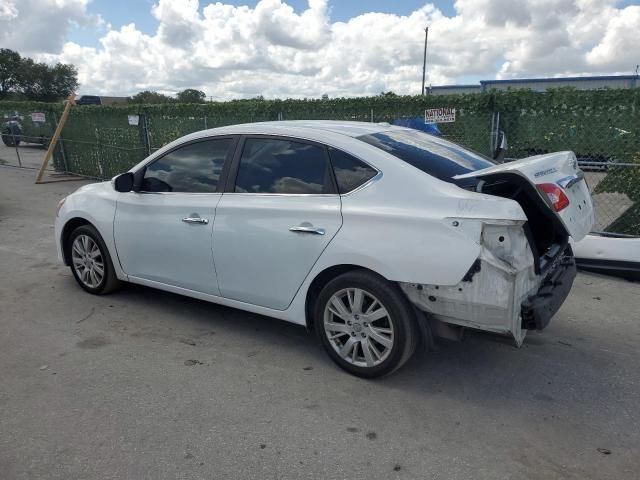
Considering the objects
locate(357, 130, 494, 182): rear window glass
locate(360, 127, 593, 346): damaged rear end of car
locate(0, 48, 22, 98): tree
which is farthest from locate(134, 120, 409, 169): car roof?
locate(0, 48, 22, 98): tree

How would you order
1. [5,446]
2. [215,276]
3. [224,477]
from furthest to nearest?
1. [215,276]
2. [5,446]
3. [224,477]

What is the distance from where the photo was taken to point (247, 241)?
3764 mm

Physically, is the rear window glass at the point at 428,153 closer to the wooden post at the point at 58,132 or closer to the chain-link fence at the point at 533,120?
the chain-link fence at the point at 533,120

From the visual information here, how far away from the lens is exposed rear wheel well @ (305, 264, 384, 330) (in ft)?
11.2

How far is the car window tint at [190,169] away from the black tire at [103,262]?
798mm

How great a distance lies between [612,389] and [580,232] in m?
1.05

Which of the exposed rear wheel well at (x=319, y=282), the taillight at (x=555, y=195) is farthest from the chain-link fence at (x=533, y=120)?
the exposed rear wheel well at (x=319, y=282)

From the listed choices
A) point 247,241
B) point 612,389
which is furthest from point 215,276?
point 612,389

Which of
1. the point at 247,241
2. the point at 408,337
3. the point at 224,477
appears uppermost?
the point at 247,241

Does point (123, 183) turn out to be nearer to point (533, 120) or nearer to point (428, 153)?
point (428, 153)

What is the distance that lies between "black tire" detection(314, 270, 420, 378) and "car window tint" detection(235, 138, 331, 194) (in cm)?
65

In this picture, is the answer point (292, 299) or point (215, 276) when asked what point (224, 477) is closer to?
point (292, 299)

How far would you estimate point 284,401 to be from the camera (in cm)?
322

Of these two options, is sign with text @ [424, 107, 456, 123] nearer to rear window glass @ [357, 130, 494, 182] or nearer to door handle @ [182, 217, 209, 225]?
rear window glass @ [357, 130, 494, 182]
